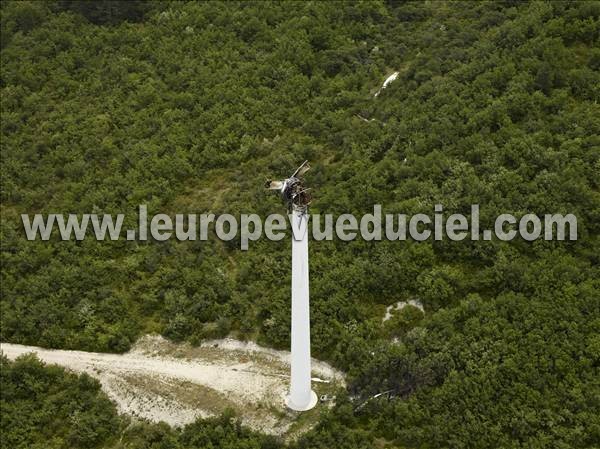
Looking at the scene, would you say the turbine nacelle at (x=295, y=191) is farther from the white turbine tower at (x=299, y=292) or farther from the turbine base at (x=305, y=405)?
the turbine base at (x=305, y=405)

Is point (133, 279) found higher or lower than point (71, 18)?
lower

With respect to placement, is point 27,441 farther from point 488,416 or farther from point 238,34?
point 238,34

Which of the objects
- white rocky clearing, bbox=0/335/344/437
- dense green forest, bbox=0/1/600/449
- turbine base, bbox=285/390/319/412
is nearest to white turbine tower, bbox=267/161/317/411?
turbine base, bbox=285/390/319/412

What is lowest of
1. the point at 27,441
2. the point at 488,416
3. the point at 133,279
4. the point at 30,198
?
the point at 27,441

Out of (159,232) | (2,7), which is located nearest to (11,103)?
(2,7)

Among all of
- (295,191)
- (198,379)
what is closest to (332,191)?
(198,379)

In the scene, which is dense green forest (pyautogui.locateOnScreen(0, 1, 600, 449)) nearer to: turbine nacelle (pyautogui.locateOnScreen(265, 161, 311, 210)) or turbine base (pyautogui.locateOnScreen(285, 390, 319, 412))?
turbine base (pyautogui.locateOnScreen(285, 390, 319, 412))

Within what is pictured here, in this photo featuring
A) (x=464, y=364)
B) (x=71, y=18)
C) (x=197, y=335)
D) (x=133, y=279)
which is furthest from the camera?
(x=71, y=18)
